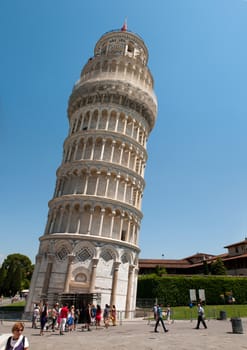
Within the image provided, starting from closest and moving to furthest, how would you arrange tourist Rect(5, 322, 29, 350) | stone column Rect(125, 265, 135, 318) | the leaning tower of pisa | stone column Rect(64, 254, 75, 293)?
tourist Rect(5, 322, 29, 350)
stone column Rect(64, 254, 75, 293)
the leaning tower of pisa
stone column Rect(125, 265, 135, 318)

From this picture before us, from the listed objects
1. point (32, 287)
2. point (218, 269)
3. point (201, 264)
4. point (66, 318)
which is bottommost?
point (66, 318)

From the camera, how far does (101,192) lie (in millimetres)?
32938

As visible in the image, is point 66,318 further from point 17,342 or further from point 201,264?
point 201,264

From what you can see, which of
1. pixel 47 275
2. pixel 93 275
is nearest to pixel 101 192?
pixel 93 275

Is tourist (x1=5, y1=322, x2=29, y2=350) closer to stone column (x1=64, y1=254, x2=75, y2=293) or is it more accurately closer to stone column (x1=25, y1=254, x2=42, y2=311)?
stone column (x1=64, y1=254, x2=75, y2=293)

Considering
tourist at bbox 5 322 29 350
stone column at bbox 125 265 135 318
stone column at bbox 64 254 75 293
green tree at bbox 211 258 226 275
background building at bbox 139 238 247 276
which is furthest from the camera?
background building at bbox 139 238 247 276

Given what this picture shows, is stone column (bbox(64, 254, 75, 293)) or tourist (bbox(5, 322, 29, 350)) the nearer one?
tourist (bbox(5, 322, 29, 350))

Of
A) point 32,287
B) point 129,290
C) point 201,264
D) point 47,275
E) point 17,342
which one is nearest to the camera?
point 17,342

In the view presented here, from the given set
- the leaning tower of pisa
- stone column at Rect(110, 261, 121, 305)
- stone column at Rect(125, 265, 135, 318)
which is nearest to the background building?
stone column at Rect(125, 265, 135, 318)

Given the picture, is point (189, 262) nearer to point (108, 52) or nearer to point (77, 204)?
point (77, 204)

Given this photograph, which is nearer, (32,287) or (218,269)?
(32,287)

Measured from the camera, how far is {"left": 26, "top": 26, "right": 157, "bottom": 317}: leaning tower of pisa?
28.5 meters

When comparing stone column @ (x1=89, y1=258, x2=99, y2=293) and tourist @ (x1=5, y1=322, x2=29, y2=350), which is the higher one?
stone column @ (x1=89, y1=258, x2=99, y2=293)

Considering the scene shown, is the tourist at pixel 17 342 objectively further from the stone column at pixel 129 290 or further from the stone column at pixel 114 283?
the stone column at pixel 129 290
